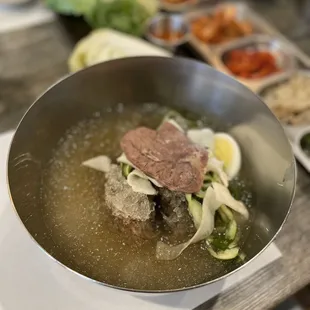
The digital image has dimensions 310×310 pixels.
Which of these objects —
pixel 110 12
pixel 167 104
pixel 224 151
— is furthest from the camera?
pixel 110 12

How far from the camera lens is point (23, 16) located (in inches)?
83.0

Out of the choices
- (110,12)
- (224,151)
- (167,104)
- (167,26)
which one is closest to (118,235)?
(224,151)

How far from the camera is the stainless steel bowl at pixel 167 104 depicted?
1.20 meters

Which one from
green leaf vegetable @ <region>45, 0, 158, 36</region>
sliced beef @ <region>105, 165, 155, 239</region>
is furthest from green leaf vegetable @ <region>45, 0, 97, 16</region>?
sliced beef @ <region>105, 165, 155, 239</region>

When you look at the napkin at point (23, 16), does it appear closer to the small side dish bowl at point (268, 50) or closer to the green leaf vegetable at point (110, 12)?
the green leaf vegetable at point (110, 12)

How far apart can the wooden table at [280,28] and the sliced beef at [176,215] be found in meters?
0.19

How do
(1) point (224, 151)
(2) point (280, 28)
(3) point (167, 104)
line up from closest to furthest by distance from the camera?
(1) point (224, 151) < (3) point (167, 104) < (2) point (280, 28)

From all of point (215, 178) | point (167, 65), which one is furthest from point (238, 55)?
point (215, 178)

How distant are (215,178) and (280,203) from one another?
0.19 m

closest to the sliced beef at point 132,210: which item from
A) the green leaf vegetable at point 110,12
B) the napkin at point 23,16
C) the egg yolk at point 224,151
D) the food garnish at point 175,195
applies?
the food garnish at point 175,195

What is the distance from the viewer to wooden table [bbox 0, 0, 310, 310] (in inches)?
48.3

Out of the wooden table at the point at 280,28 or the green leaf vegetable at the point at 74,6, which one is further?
the green leaf vegetable at the point at 74,6

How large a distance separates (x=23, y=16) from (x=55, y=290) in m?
1.42

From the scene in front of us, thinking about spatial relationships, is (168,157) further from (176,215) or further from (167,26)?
(167,26)
